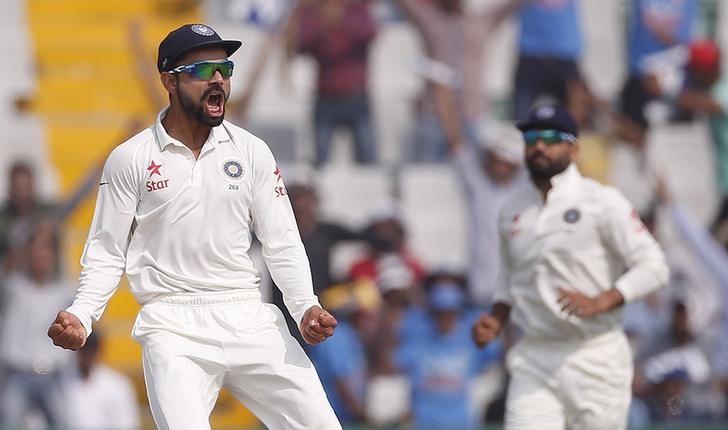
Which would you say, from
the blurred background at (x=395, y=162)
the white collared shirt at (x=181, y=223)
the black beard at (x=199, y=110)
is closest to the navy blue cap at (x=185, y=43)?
the black beard at (x=199, y=110)

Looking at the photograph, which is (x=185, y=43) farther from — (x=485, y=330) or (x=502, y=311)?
(x=502, y=311)

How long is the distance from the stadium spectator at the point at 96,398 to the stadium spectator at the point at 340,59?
8.59 ft

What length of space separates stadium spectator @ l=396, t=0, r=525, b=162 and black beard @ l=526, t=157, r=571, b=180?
4767 mm

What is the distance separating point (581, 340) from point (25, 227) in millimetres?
5387

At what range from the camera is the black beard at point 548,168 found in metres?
7.68

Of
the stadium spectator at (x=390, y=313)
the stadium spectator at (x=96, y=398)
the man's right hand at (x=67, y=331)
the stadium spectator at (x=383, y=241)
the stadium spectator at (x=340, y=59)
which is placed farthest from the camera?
the stadium spectator at (x=340, y=59)

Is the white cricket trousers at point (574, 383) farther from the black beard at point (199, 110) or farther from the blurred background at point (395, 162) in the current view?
the blurred background at point (395, 162)

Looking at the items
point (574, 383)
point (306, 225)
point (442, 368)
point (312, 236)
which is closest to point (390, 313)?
point (442, 368)

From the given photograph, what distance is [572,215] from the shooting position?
768 cm

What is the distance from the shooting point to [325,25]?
41.1 ft

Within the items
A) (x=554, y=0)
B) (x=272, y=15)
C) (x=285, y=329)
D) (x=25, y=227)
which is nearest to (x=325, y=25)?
(x=272, y=15)

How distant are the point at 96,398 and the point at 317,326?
544 cm

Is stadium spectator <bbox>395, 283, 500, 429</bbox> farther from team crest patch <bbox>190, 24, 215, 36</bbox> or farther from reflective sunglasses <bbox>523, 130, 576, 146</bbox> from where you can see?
team crest patch <bbox>190, 24, 215, 36</bbox>

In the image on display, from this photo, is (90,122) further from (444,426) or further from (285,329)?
(285,329)
